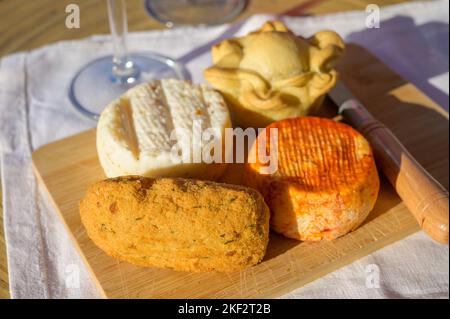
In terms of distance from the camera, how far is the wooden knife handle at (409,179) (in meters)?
1.29

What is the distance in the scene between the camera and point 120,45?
6.22 feet

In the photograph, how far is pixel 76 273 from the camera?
1.38 m

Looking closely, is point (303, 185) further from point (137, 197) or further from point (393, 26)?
point (393, 26)

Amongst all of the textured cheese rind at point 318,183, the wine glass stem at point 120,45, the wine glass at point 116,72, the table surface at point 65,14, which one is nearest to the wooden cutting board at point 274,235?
the textured cheese rind at point 318,183

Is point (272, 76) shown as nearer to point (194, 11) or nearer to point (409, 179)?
point (409, 179)

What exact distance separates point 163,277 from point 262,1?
137cm

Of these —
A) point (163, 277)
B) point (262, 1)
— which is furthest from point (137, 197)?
point (262, 1)

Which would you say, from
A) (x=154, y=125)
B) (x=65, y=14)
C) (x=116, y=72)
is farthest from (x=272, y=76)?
(x=65, y=14)

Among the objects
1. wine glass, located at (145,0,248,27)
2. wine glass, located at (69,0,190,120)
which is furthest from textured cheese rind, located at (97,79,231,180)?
wine glass, located at (145,0,248,27)

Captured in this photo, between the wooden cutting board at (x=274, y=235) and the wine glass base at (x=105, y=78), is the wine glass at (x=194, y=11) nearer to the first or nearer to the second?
the wine glass base at (x=105, y=78)

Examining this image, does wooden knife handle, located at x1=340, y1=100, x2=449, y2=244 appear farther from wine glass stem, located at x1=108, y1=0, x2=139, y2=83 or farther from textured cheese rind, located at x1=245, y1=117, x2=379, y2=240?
wine glass stem, located at x1=108, y1=0, x2=139, y2=83

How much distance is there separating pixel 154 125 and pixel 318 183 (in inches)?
16.4

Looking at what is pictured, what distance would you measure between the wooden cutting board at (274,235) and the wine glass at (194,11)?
677mm
